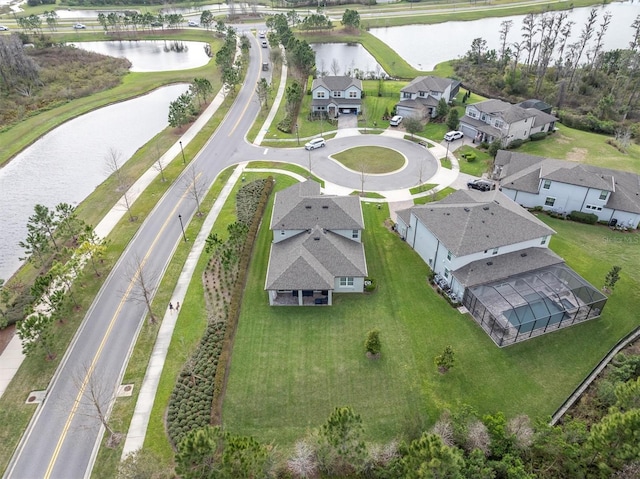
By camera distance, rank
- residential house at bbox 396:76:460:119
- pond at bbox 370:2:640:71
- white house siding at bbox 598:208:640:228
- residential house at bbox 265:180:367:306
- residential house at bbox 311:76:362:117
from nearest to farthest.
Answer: residential house at bbox 265:180:367:306
white house siding at bbox 598:208:640:228
residential house at bbox 396:76:460:119
residential house at bbox 311:76:362:117
pond at bbox 370:2:640:71

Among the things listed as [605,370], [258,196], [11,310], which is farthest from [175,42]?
[605,370]

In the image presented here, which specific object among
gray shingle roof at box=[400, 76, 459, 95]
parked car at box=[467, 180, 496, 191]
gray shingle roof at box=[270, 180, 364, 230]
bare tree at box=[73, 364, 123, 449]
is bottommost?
bare tree at box=[73, 364, 123, 449]

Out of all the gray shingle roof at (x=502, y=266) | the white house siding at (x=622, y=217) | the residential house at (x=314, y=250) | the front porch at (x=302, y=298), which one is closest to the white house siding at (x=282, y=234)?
the residential house at (x=314, y=250)

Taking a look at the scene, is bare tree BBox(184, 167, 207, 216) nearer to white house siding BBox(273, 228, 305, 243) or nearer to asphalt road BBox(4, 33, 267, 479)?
asphalt road BBox(4, 33, 267, 479)

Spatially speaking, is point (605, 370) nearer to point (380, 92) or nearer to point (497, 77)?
point (380, 92)

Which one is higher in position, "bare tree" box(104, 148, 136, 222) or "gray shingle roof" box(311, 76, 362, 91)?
"gray shingle roof" box(311, 76, 362, 91)

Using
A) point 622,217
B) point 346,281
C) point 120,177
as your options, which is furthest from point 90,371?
point 622,217

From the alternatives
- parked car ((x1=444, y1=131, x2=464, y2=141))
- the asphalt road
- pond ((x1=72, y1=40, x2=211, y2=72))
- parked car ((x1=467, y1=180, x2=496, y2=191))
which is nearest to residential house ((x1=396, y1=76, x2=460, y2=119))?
parked car ((x1=444, y1=131, x2=464, y2=141))
